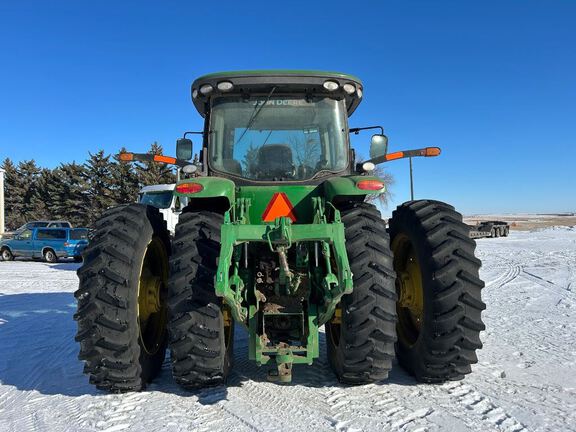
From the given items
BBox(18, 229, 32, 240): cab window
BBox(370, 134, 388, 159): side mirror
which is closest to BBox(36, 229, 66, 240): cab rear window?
BBox(18, 229, 32, 240): cab window

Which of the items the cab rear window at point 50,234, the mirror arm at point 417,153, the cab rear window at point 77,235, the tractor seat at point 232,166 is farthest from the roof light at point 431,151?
the cab rear window at point 50,234

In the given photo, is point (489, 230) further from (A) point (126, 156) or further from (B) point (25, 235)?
(A) point (126, 156)

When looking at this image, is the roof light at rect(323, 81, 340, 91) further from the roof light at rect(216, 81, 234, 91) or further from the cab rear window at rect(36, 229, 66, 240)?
the cab rear window at rect(36, 229, 66, 240)

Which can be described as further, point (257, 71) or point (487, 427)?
point (257, 71)

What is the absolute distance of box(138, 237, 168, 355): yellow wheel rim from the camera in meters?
4.25

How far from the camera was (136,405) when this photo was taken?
352 cm

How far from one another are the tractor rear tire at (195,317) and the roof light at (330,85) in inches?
72.3

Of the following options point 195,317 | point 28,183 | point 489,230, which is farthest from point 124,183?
point 195,317

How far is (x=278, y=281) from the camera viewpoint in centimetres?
364

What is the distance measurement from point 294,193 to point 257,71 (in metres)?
1.19

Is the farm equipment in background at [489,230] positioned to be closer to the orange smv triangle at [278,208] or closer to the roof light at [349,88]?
the roof light at [349,88]

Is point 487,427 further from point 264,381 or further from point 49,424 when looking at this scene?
point 49,424

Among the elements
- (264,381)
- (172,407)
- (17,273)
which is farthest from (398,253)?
(17,273)

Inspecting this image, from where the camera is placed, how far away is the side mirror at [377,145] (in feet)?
16.3
